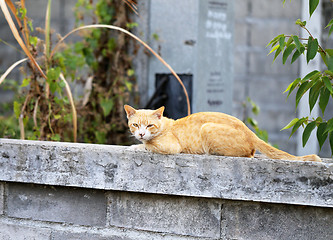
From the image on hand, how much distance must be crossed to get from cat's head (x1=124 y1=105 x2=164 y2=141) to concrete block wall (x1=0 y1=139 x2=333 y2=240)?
204mm

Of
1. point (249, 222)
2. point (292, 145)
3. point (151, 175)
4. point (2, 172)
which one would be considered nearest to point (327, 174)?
point (249, 222)

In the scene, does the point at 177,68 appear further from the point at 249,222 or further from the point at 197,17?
the point at 249,222

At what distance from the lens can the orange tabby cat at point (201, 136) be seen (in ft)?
7.00

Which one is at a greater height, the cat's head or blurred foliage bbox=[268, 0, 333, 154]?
blurred foliage bbox=[268, 0, 333, 154]

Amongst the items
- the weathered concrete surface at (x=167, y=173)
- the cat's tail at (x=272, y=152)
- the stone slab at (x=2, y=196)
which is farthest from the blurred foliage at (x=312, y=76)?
the stone slab at (x=2, y=196)

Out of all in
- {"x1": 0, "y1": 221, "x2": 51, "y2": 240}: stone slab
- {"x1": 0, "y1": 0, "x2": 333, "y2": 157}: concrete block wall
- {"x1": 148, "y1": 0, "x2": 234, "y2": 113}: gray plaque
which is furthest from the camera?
{"x1": 0, "y1": 0, "x2": 333, "y2": 157}: concrete block wall

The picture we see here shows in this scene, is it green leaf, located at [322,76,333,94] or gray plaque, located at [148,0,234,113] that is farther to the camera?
gray plaque, located at [148,0,234,113]

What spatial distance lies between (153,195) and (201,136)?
362mm

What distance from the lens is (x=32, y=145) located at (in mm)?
2199

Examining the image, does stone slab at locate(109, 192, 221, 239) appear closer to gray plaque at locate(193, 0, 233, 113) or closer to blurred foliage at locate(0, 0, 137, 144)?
blurred foliage at locate(0, 0, 137, 144)

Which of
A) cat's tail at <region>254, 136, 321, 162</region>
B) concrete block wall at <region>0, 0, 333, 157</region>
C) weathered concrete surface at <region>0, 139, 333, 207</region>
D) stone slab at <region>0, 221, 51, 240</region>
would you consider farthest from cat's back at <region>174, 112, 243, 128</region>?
concrete block wall at <region>0, 0, 333, 157</region>

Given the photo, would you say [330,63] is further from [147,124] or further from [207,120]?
[147,124]

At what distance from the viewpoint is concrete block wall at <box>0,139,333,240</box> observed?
1900mm

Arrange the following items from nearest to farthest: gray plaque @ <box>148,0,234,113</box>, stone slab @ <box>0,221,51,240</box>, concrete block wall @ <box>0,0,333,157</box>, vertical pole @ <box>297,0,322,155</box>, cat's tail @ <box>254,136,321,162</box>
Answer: cat's tail @ <box>254,136,321,162</box> < stone slab @ <box>0,221,51,240</box> < gray plaque @ <box>148,0,234,113</box> < vertical pole @ <box>297,0,322,155</box> < concrete block wall @ <box>0,0,333,157</box>
